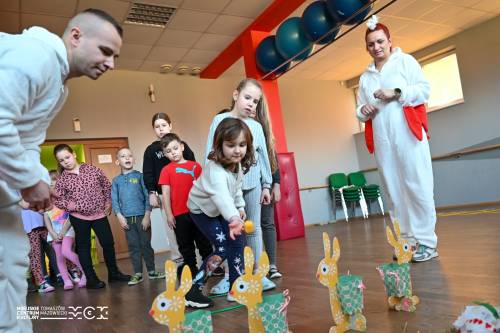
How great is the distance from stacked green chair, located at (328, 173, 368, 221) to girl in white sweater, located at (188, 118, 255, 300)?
528cm

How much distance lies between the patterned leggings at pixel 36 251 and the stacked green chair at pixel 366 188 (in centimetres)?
519

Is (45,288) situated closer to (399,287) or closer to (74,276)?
(74,276)

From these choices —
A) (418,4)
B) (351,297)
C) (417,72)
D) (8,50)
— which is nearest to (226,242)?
(351,297)

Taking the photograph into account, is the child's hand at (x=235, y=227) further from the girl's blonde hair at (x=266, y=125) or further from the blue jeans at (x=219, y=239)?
the girl's blonde hair at (x=266, y=125)

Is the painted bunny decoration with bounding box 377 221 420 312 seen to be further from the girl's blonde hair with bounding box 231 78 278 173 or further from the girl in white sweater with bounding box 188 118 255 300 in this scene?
the girl's blonde hair with bounding box 231 78 278 173

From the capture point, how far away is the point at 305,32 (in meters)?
4.13

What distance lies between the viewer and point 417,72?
2.16 m

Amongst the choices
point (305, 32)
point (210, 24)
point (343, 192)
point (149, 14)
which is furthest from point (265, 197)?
point (343, 192)

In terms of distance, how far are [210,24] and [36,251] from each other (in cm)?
316

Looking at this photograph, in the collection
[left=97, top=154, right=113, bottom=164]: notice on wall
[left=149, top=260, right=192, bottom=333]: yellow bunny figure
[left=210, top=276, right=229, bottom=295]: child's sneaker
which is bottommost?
[left=210, top=276, right=229, bottom=295]: child's sneaker

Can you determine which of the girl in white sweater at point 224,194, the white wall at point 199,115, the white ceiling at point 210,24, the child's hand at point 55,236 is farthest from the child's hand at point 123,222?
the white wall at point 199,115

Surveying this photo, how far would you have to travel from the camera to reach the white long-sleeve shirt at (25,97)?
0.81m

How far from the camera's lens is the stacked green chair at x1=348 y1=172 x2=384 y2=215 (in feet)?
22.9

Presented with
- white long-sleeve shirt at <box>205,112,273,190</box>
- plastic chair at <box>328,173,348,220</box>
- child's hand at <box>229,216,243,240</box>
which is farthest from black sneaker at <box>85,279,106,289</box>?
plastic chair at <box>328,173,348,220</box>
